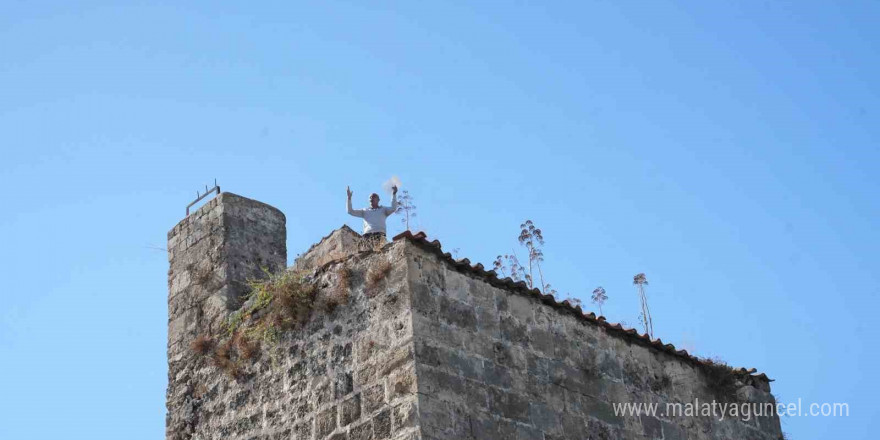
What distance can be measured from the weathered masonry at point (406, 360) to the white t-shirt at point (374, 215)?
1.63 feet

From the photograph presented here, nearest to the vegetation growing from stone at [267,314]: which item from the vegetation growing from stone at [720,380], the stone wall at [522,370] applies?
the stone wall at [522,370]

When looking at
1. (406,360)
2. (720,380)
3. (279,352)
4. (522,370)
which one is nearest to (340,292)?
(279,352)

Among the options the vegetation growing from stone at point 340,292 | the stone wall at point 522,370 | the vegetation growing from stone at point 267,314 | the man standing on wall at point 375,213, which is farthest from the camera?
the man standing on wall at point 375,213

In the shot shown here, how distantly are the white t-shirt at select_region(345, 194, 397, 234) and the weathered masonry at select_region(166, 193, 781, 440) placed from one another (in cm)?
50

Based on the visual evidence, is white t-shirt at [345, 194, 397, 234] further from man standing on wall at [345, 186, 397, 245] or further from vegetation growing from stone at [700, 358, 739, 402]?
vegetation growing from stone at [700, 358, 739, 402]

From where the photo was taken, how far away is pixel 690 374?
1203 cm

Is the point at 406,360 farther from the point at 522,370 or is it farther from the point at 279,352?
the point at 279,352

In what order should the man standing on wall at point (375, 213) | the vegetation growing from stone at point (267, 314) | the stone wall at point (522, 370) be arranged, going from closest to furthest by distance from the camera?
the stone wall at point (522, 370), the vegetation growing from stone at point (267, 314), the man standing on wall at point (375, 213)

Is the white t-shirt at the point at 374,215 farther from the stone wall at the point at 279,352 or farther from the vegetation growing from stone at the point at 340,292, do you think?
the vegetation growing from stone at the point at 340,292

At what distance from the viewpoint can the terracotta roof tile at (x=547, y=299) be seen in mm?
10148

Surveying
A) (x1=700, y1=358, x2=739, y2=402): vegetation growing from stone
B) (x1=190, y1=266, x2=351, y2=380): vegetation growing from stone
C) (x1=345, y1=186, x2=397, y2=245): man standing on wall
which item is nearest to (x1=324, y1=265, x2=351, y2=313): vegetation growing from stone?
(x1=190, y1=266, x2=351, y2=380): vegetation growing from stone

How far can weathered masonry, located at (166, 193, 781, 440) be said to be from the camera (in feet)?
31.7

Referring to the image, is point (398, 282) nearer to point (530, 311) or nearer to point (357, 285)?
point (357, 285)

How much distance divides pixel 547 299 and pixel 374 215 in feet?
8.12
